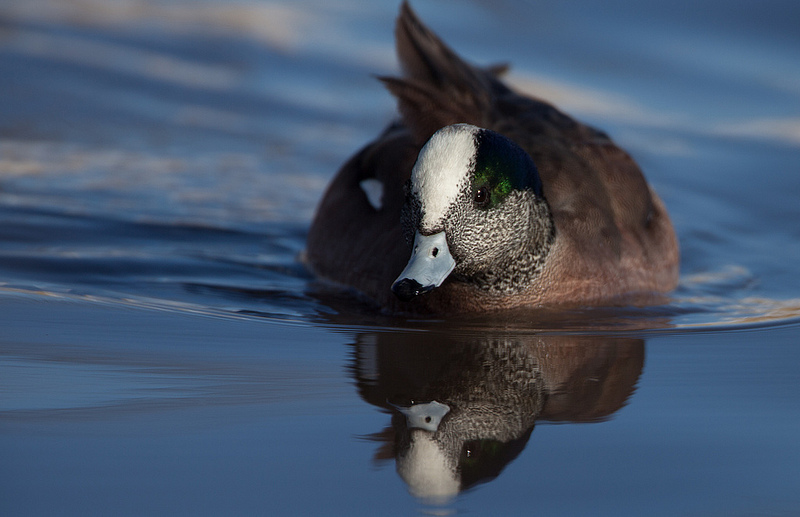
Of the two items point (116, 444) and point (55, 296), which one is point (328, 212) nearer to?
point (55, 296)

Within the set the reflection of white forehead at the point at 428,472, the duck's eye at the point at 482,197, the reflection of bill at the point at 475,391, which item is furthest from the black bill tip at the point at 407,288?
the reflection of white forehead at the point at 428,472

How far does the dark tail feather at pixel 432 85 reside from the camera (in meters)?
5.23

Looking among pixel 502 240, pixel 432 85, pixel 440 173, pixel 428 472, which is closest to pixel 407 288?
pixel 440 173

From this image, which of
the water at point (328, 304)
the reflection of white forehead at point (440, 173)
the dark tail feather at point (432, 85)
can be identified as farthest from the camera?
the dark tail feather at point (432, 85)

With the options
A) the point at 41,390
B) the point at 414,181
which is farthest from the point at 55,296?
the point at 414,181

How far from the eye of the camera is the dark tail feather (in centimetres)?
523

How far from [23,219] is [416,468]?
4.07 metres

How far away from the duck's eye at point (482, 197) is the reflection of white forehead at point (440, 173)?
132 mm

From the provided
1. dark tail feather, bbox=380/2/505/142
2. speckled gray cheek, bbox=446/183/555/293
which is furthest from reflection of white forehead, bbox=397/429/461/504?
dark tail feather, bbox=380/2/505/142

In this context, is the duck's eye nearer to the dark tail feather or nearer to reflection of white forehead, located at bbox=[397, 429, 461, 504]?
the dark tail feather

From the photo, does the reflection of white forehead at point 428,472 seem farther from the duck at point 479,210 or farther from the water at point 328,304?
the duck at point 479,210

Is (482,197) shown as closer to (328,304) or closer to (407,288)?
(407,288)

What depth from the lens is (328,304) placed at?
507 centimetres

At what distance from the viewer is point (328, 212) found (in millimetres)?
6004
